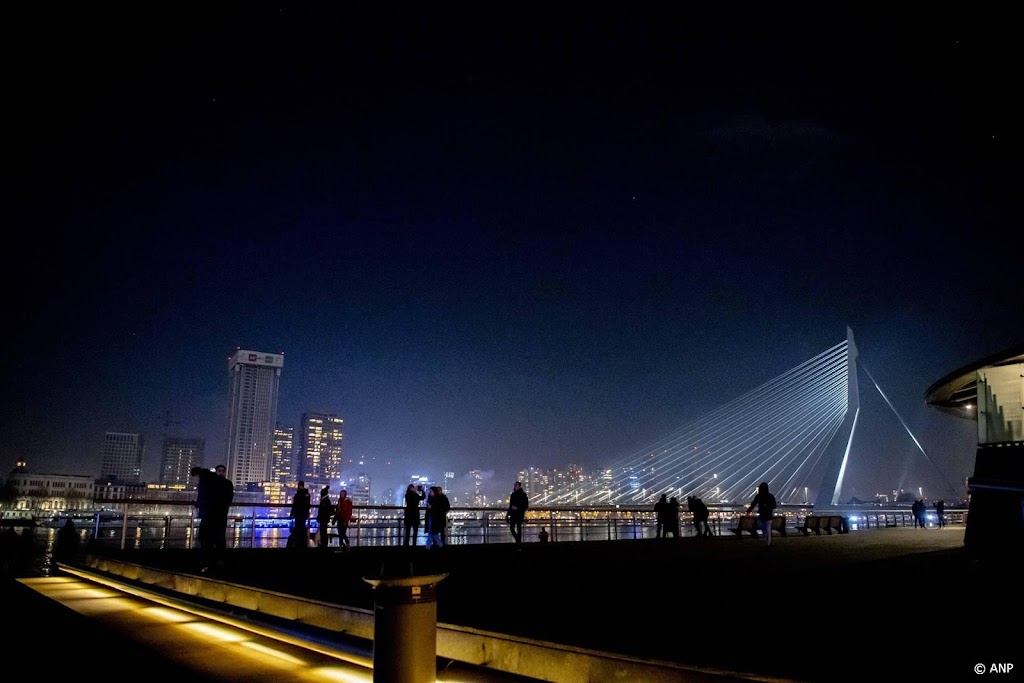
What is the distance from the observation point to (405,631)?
3.84m

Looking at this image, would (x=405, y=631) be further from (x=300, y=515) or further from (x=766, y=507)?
(x=766, y=507)

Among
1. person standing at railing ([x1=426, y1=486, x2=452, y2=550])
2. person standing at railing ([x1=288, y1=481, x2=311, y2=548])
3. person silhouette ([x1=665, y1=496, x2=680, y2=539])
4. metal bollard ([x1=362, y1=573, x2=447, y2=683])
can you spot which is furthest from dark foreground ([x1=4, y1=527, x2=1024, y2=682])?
person silhouette ([x1=665, y1=496, x2=680, y2=539])

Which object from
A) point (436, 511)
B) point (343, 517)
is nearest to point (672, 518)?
point (436, 511)

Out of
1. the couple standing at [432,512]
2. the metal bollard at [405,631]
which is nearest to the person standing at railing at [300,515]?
the couple standing at [432,512]

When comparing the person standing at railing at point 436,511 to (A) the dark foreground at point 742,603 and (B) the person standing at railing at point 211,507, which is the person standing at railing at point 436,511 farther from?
(B) the person standing at railing at point 211,507

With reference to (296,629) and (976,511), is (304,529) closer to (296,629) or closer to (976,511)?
(296,629)

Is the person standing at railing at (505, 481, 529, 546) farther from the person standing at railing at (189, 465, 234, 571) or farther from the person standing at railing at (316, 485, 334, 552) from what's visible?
the person standing at railing at (189, 465, 234, 571)

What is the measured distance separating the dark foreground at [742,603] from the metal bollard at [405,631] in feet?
0.43

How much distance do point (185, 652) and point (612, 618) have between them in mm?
3507

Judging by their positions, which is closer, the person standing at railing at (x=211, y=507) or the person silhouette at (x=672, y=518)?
the person standing at railing at (x=211, y=507)

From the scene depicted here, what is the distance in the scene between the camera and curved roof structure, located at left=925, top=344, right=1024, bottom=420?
14.4m

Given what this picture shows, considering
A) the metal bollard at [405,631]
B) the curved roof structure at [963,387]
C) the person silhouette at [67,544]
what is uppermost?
the curved roof structure at [963,387]

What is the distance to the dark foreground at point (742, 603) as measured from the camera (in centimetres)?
440

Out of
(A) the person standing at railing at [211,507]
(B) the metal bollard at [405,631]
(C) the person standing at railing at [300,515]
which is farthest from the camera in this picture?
(C) the person standing at railing at [300,515]
